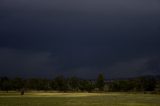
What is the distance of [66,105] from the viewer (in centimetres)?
6744

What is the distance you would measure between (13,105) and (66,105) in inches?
397

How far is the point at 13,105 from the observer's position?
63.7m
